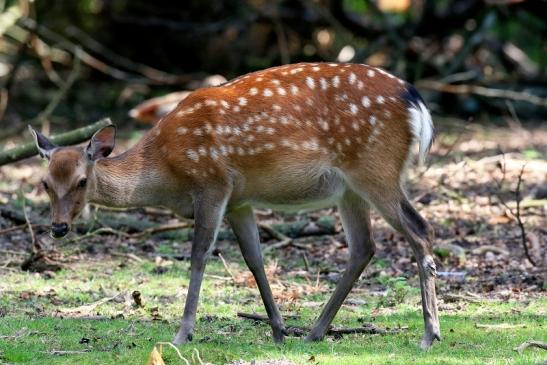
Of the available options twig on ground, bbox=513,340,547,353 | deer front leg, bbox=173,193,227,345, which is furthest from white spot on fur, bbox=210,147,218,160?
twig on ground, bbox=513,340,547,353

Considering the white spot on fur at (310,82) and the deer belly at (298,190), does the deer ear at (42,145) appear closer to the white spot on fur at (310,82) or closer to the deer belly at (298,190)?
the deer belly at (298,190)

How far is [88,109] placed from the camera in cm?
1827

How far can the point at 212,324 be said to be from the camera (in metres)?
7.59

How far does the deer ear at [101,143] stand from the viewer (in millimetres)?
7152

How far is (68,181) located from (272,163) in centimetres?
137

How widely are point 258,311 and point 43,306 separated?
5.50 feet

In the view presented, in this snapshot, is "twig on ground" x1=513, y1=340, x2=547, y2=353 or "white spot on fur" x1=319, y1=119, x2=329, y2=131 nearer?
"twig on ground" x1=513, y1=340, x2=547, y2=353

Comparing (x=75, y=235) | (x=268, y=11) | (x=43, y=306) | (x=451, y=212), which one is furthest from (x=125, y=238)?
(x=268, y=11)

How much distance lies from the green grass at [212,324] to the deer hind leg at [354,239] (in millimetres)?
367

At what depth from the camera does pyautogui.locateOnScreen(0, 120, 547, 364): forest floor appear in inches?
260

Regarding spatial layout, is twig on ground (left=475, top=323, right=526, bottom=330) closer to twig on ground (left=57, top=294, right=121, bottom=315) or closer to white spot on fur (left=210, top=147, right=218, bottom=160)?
white spot on fur (left=210, top=147, right=218, bottom=160)

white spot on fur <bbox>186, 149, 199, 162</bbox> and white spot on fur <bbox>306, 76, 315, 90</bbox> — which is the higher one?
white spot on fur <bbox>306, 76, 315, 90</bbox>

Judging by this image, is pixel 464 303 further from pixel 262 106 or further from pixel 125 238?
pixel 125 238

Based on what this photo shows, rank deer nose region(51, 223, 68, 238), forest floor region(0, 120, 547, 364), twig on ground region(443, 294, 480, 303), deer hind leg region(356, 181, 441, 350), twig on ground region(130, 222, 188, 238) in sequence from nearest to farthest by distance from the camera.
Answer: forest floor region(0, 120, 547, 364) < deer nose region(51, 223, 68, 238) < deer hind leg region(356, 181, 441, 350) < twig on ground region(443, 294, 480, 303) < twig on ground region(130, 222, 188, 238)
